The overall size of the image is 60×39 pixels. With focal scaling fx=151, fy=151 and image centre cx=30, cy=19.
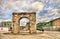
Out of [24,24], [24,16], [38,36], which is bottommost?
[38,36]

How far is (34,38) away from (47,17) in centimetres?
96

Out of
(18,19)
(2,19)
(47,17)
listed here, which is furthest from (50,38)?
(2,19)

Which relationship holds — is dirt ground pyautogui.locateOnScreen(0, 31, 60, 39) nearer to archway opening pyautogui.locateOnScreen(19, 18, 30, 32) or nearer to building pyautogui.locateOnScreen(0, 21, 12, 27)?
archway opening pyautogui.locateOnScreen(19, 18, 30, 32)

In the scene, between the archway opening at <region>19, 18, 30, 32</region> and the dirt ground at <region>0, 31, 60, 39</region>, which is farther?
the archway opening at <region>19, 18, 30, 32</region>

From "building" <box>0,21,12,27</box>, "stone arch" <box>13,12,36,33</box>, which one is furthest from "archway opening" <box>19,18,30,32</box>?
"building" <box>0,21,12,27</box>

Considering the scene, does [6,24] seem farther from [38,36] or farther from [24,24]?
[38,36]

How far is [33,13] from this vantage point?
598 centimetres

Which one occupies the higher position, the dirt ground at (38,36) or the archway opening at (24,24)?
the archway opening at (24,24)

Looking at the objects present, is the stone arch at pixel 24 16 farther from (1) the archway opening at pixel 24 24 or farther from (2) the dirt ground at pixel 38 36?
(2) the dirt ground at pixel 38 36

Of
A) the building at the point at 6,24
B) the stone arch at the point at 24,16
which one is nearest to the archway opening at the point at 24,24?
the stone arch at the point at 24,16

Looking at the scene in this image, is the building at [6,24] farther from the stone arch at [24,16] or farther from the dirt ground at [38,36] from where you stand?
the dirt ground at [38,36]

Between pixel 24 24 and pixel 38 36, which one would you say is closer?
pixel 38 36

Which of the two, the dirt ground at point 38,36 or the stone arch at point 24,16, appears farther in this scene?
the stone arch at point 24,16

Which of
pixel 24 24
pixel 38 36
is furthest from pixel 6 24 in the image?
pixel 38 36
